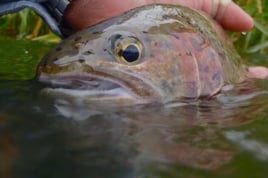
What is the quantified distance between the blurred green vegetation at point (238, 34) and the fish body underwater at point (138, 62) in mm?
2398

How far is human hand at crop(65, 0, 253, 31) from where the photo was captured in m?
2.68

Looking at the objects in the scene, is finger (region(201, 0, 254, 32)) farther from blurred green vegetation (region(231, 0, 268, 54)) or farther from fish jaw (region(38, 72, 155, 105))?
blurred green vegetation (region(231, 0, 268, 54))

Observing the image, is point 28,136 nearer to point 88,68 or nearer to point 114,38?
point 88,68

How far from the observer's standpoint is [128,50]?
1.95m

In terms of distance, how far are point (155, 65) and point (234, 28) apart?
1033 millimetres

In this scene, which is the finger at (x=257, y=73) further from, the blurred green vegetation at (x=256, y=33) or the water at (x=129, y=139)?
the blurred green vegetation at (x=256, y=33)

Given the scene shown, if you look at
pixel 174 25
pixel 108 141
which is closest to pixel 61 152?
pixel 108 141

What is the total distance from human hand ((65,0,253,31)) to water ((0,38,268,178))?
2.18 ft

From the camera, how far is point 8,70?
2.93 metres

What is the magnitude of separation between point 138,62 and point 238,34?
3011 mm

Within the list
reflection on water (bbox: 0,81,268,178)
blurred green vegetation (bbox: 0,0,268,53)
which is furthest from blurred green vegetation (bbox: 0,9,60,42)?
reflection on water (bbox: 0,81,268,178)

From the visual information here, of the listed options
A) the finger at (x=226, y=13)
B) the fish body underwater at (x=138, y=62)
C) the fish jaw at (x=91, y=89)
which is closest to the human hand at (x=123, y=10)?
the finger at (x=226, y=13)

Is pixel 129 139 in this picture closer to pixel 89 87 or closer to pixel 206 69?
pixel 89 87

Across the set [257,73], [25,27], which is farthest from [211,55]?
[25,27]
